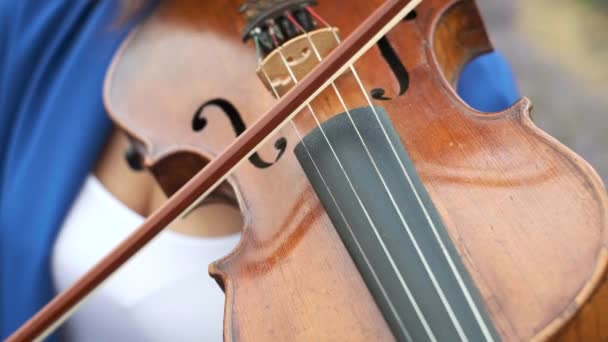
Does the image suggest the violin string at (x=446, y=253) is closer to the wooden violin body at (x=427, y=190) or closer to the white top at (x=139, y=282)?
the wooden violin body at (x=427, y=190)

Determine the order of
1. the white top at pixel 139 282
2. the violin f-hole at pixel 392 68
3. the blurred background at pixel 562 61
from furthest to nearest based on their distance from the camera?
1. the blurred background at pixel 562 61
2. the white top at pixel 139 282
3. the violin f-hole at pixel 392 68

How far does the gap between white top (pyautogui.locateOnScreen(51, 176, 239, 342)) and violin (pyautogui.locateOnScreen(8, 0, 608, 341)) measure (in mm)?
81

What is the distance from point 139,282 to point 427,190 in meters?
0.37

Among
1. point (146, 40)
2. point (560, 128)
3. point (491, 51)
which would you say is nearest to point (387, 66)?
point (491, 51)

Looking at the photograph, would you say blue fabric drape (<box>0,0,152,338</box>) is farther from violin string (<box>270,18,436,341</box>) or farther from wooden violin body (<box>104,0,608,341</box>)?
violin string (<box>270,18,436,341</box>)

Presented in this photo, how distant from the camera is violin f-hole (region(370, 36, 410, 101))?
0.53m

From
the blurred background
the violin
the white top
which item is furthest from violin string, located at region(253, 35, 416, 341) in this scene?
the blurred background

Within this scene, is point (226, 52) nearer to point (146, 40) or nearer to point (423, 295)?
point (146, 40)

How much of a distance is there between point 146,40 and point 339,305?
445 mm

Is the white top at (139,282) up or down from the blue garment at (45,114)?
down

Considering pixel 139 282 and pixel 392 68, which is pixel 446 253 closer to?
pixel 392 68

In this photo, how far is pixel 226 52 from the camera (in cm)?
66

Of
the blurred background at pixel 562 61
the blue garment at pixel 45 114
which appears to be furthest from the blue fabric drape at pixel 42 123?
the blurred background at pixel 562 61

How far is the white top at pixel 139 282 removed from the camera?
25.7 inches
